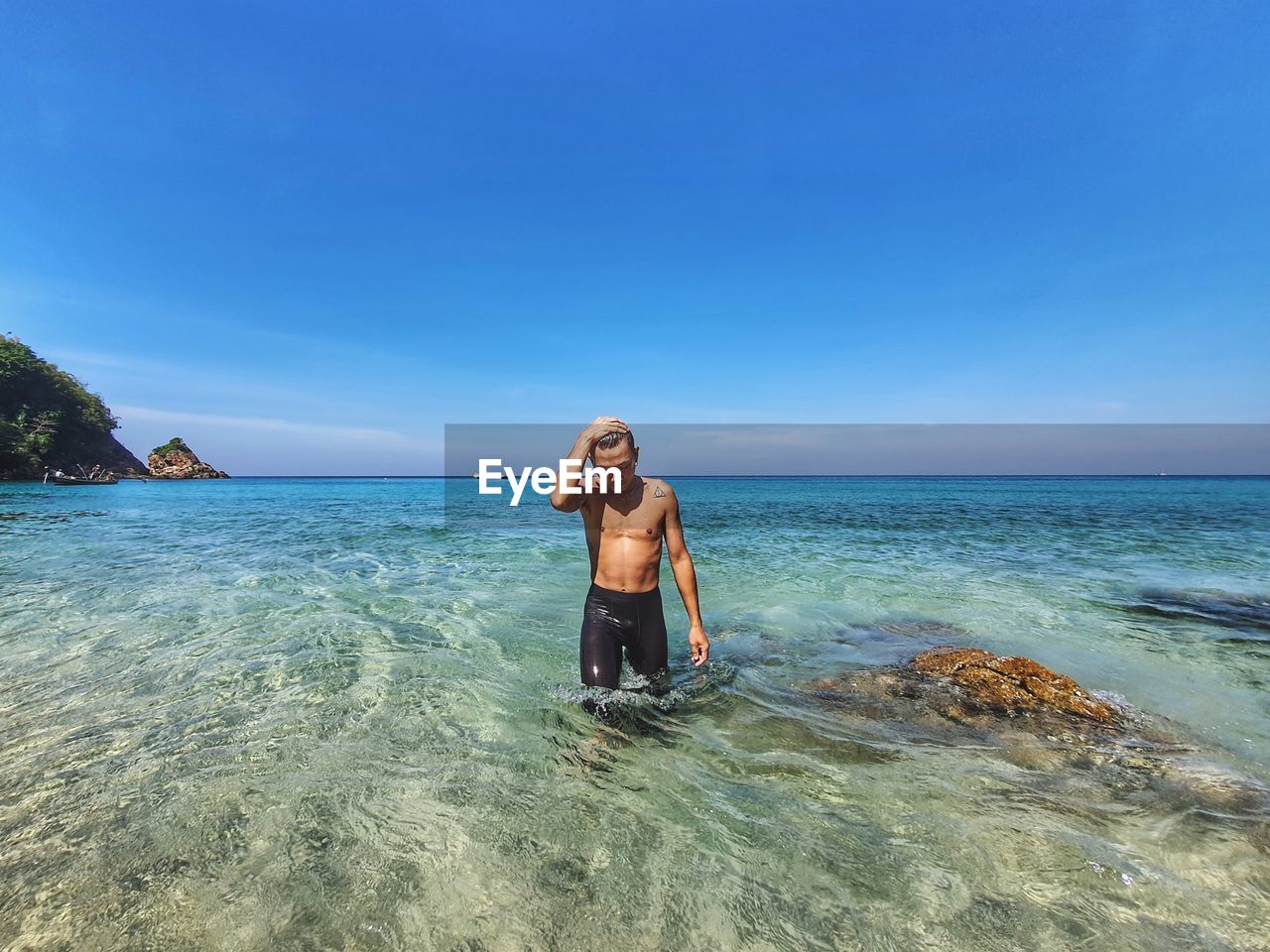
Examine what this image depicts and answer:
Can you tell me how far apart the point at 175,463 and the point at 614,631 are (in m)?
134

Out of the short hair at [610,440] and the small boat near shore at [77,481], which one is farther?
the small boat near shore at [77,481]

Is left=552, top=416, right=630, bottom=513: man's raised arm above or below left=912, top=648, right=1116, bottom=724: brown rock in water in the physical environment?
above

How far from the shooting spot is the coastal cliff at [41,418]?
191ft

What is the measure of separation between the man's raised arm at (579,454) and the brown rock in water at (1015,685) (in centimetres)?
400

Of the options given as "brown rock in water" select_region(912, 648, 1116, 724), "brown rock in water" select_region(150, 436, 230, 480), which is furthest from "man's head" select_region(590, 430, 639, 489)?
"brown rock in water" select_region(150, 436, 230, 480)

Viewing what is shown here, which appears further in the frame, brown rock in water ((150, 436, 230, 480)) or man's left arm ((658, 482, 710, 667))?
brown rock in water ((150, 436, 230, 480))

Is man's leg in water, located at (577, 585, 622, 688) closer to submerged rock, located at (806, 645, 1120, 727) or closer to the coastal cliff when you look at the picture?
submerged rock, located at (806, 645, 1120, 727)

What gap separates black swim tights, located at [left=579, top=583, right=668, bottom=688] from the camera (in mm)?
4297

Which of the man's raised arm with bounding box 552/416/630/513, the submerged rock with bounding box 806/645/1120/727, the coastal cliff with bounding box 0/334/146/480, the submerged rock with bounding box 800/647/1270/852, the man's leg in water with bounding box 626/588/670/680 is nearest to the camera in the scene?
the submerged rock with bounding box 800/647/1270/852

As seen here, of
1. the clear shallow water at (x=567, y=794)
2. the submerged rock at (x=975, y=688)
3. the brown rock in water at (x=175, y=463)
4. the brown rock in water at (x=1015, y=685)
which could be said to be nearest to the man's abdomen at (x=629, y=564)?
the clear shallow water at (x=567, y=794)

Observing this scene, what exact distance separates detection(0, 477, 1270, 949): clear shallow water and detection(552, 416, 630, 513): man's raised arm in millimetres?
1726

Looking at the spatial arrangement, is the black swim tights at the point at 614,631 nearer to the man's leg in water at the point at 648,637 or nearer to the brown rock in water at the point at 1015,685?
the man's leg in water at the point at 648,637

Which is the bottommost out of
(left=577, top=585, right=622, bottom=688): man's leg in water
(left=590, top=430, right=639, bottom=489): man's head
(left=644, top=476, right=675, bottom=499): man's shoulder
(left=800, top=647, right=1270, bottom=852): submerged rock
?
(left=800, top=647, right=1270, bottom=852): submerged rock

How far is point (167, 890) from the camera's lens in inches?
95.6
